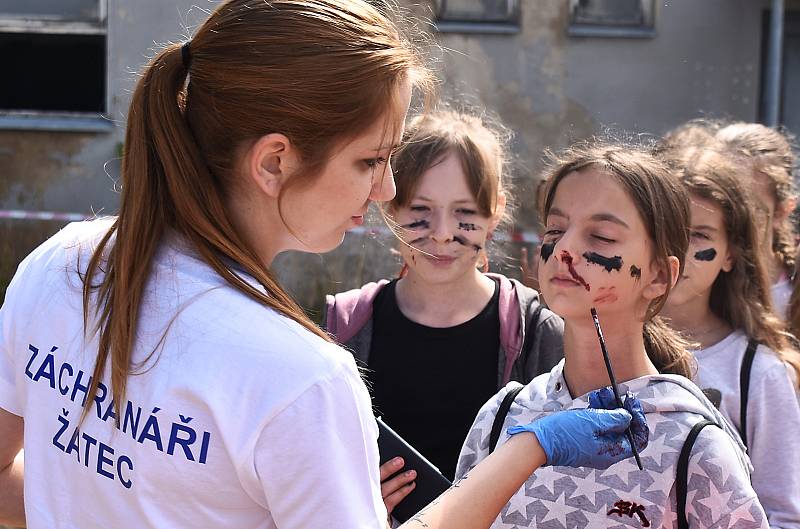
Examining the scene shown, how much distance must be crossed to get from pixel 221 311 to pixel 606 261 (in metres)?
1.05

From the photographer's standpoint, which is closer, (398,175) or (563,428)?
(563,428)

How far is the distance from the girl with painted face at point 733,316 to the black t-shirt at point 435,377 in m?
0.55

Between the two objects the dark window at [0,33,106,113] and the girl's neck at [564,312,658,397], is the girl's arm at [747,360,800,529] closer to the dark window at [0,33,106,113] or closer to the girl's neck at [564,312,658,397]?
the girl's neck at [564,312,658,397]

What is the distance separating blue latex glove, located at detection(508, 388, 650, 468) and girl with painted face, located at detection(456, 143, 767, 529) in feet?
0.29

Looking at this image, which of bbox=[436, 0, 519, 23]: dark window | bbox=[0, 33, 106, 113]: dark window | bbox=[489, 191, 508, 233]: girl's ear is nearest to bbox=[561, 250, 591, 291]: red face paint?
bbox=[489, 191, 508, 233]: girl's ear

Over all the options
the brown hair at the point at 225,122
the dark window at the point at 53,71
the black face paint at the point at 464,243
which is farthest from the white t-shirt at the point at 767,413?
the dark window at the point at 53,71

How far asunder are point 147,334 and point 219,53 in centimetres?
40

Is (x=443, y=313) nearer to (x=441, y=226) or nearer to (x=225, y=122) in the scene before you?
(x=441, y=226)

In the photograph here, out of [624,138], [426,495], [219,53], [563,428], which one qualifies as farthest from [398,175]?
[219,53]

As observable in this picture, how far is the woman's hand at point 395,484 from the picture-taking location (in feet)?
6.57

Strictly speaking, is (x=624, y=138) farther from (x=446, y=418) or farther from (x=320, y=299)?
(x=320, y=299)

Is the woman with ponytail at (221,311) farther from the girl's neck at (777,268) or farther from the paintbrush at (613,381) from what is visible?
the girl's neck at (777,268)

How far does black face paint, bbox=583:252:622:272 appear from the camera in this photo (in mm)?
2074

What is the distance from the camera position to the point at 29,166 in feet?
26.3
